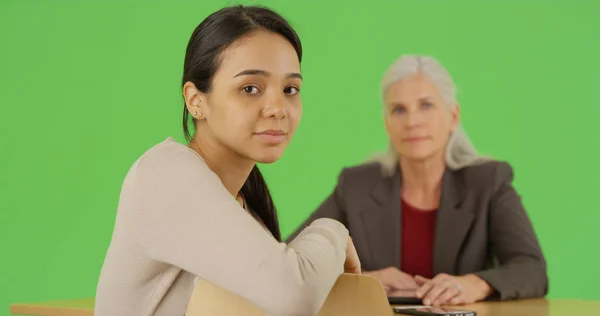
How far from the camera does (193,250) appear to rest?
127 cm

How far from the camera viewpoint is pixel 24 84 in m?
5.19

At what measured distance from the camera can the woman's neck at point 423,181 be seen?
305 centimetres

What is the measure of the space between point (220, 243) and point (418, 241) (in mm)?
1883

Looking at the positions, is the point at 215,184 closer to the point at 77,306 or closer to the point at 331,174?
the point at 77,306

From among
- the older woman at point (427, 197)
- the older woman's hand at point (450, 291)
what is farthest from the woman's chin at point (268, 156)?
the older woman at point (427, 197)

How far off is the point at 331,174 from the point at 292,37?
10.6 ft

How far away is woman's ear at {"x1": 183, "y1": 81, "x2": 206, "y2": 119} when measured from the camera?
1.55 m

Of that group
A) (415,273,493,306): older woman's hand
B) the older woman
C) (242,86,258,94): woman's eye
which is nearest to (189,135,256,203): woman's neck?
(242,86,258,94): woman's eye

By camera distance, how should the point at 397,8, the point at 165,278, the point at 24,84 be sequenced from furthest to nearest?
1. the point at 24,84
2. the point at 397,8
3. the point at 165,278

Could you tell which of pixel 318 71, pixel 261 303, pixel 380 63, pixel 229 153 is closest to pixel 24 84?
pixel 318 71

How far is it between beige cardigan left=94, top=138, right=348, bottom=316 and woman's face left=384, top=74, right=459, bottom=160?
1604mm

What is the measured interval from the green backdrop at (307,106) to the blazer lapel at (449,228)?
135 cm

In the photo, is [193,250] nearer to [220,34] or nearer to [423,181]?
[220,34]

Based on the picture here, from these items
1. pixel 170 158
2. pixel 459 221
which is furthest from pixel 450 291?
pixel 170 158
